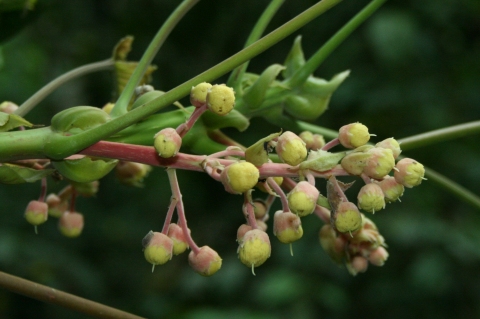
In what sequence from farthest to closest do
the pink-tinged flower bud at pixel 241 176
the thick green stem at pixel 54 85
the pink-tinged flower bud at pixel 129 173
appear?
1. the pink-tinged flower bud at pixel 129 173
2. the thick green stem at pixel 54 85
3. the pink-tinged flower bud at pixel 241 176

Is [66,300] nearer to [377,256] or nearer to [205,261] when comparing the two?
[205,261]

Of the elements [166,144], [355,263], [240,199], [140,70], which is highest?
[240,199]

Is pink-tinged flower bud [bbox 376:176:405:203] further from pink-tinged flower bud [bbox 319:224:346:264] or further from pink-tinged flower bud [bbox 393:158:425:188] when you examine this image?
pink-tinged flower bud [bbox 319:224:346:264]

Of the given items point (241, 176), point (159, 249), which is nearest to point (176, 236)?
point (159, 249)

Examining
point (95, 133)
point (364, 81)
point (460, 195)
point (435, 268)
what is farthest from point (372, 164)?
point (364, 81)

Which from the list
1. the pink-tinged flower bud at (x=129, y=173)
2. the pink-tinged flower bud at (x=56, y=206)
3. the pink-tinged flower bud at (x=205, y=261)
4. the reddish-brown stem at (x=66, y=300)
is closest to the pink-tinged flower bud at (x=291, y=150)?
the pink-tinged flower bud at (x=205, y=261)

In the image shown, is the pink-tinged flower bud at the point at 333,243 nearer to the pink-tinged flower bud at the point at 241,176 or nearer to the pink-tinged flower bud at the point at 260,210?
the pink-tinged flower bud at the point at 260,210
